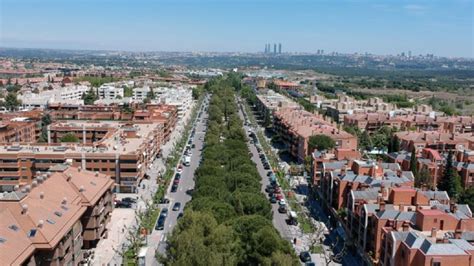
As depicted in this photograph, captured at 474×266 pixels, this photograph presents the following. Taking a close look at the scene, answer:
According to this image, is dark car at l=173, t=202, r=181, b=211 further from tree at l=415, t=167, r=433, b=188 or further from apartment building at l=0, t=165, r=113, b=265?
tree at l=415, t=167, r=433, b=188

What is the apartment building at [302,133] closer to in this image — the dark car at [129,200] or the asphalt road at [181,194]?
the asphalt road at [181,194]

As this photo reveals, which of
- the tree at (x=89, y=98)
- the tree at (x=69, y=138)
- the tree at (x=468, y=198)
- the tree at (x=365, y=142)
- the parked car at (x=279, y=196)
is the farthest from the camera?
the tree at (x=89, y=98)

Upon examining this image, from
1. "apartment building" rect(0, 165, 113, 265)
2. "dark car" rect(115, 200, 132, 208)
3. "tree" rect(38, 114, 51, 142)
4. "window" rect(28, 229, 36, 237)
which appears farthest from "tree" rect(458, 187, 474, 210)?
"tree" rect(38, 114, 51, 142)

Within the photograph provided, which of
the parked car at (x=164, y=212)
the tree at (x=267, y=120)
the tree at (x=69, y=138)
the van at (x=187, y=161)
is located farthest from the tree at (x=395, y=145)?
the tree at (x=69, y=138)

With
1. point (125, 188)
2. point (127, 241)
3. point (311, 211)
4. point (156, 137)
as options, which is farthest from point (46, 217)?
point (156, 137)

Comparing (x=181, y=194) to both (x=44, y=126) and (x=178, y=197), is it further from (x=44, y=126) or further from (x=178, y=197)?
(x=44, y=126)

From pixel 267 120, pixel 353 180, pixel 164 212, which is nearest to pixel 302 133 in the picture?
pixel 353 180
